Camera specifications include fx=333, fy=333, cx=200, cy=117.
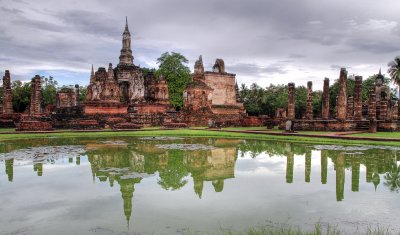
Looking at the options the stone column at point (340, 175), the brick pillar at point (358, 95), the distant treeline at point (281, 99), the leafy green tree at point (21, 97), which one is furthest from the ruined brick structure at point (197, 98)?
the leafy green tree at point (21, 97)

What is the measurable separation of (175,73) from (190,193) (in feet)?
183

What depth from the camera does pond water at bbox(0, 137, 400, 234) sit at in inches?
213

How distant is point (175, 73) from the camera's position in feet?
204

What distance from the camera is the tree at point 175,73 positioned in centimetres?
5962

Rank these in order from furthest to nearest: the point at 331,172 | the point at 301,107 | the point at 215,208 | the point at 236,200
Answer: the point at 301,107 → the point at 331,172 → the point at 236,200 → the point at 215,208

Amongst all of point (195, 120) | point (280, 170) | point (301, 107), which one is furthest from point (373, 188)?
point (301, 107)

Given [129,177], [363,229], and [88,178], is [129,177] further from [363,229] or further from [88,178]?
[363,229]

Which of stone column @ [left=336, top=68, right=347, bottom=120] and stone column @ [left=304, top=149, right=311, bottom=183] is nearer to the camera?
stone column @ [left=304, top=149, right=311, bottom=183]

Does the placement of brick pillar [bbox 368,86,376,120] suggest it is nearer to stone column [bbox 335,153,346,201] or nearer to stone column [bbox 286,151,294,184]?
stone column [bbox 286,151,294,184]

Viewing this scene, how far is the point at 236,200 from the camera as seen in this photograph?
6.77 meters

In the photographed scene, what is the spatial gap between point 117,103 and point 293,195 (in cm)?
2998

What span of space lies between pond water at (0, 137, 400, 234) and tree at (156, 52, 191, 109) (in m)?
47.3

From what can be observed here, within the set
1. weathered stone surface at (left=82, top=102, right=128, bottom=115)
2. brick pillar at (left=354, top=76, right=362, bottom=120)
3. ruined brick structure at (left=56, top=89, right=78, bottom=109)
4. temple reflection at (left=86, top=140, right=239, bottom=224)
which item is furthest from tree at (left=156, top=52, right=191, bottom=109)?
temple reflection at (left=86, top=140, right=239, bottom=224)

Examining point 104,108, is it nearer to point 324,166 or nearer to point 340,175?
point 324,166
